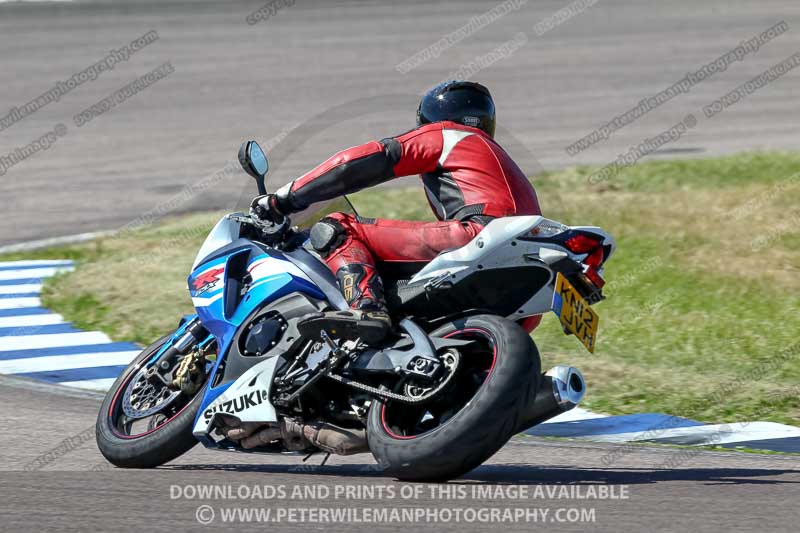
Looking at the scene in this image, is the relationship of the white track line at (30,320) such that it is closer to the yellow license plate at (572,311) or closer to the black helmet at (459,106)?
the black helmet at (459,106)

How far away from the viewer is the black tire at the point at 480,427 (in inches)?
216

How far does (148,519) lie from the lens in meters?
5.10

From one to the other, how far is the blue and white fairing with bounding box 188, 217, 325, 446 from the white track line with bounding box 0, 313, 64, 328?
4.47 m

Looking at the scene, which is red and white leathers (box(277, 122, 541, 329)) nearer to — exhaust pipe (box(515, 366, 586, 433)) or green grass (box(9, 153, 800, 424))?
green grass (box(9, 153, 800, 424))

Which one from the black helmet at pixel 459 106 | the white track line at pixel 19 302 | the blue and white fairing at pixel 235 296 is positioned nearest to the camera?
the blue and white fairing at pixel 235 296

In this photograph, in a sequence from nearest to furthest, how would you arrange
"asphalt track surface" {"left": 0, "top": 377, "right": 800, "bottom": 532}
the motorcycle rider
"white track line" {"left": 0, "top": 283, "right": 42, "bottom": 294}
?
"asphalt track surface" {"left": 0, "top": 377, "right": 800, "bottom": 532}, the motorcycle rider, "white track line" {"left": 0, "top": 283, "right": 42, "bottom": 294}

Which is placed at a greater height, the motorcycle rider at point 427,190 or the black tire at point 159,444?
the motorcycle rider at point 427,190

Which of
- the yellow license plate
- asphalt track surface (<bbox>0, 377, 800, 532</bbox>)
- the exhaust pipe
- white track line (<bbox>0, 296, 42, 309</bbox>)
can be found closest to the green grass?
white track line (<bbox>0, 296, 42, 309</bbox>)

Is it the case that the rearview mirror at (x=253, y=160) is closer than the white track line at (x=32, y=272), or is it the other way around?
the rearview mirror at (x=253, y=160)

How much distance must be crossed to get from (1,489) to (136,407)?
4.19 feet

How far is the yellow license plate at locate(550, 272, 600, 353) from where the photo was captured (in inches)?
229

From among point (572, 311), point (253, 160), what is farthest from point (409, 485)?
point (253, 160)

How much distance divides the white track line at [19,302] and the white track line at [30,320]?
1.18 ft

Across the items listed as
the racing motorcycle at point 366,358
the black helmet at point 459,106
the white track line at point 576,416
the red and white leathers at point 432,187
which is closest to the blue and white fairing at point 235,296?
the racing motorcycle at point 366,358
